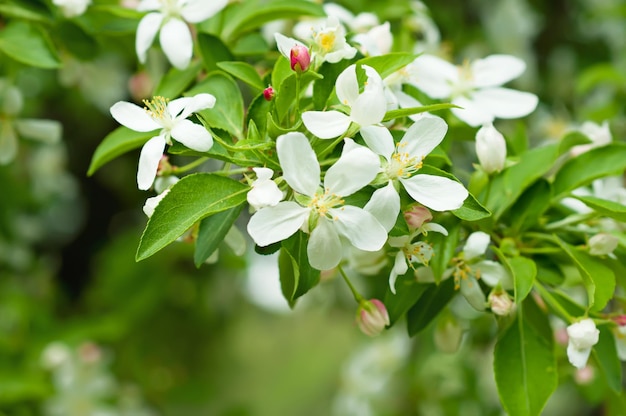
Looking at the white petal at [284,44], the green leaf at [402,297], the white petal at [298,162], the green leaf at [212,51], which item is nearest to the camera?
the white petal at [298,162]

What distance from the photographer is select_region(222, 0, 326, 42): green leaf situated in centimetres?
108

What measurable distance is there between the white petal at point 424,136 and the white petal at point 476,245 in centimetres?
15

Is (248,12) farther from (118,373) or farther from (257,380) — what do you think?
(257,380)

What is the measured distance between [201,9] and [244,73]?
16 centimetres

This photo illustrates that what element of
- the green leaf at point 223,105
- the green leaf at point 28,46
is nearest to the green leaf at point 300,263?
the green leaf at point 223,105

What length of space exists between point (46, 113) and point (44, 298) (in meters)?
0.62

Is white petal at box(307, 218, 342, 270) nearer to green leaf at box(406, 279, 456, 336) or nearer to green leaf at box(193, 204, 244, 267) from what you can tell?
green leaf at box(193, 204, 244, 267)

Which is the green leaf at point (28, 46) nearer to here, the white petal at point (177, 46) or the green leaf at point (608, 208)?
the white petal at point (177, 46)

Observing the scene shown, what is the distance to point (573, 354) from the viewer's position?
84cm

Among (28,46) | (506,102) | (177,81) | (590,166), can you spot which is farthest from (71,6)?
(590,166)

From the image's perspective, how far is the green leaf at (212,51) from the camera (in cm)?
101

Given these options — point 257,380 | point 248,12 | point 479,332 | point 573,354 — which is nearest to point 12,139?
point 248,12

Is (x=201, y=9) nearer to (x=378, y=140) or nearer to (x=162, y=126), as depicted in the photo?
(x=162, y=126)

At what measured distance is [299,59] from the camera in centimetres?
78
